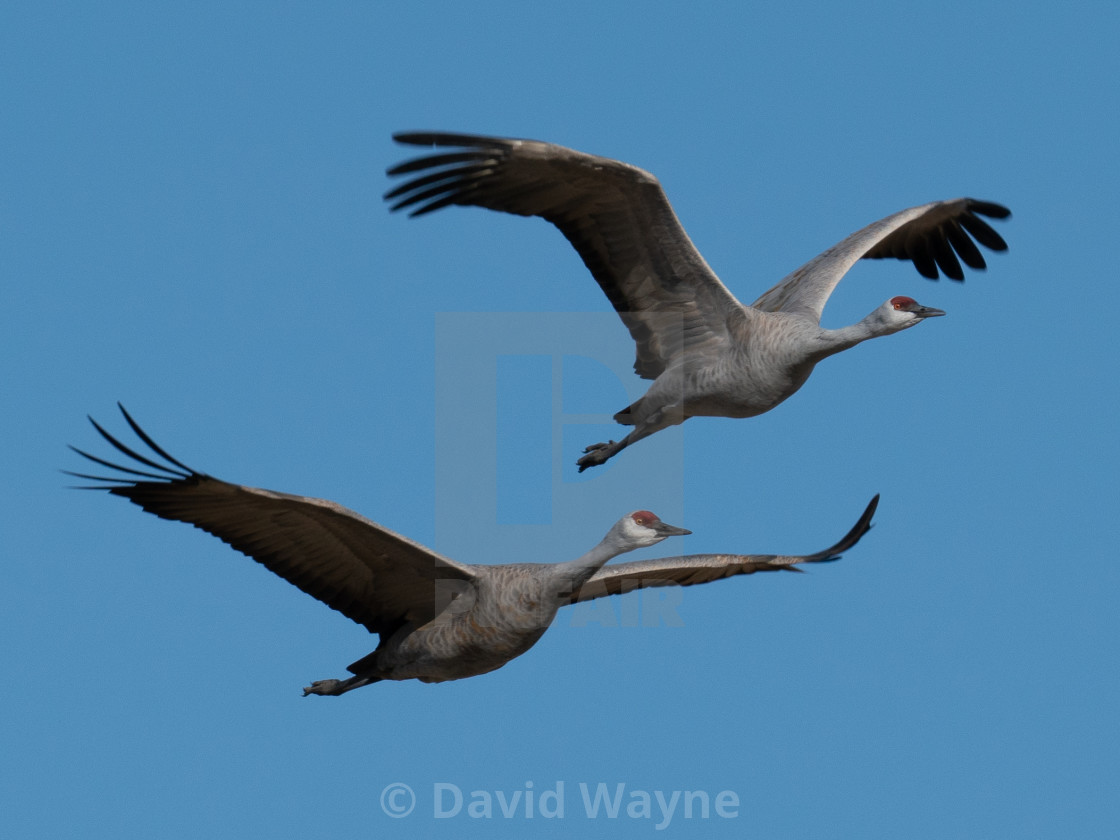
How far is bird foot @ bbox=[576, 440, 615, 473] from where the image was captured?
15.5m

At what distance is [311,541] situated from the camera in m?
13.1

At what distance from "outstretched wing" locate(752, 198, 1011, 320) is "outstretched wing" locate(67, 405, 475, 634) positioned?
4410 millimetres

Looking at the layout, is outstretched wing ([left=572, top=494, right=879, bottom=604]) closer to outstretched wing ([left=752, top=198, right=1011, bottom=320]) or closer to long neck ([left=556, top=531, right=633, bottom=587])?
long neck ([left=556, top=531, right=633, bottom=587])

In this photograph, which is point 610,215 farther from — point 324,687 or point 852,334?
point 324,687

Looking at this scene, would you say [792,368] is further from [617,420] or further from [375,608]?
[375,608]

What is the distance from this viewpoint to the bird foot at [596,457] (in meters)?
15.5

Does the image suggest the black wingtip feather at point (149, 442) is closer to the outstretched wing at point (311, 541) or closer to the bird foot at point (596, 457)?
the outstretched wing at point (311, 541)

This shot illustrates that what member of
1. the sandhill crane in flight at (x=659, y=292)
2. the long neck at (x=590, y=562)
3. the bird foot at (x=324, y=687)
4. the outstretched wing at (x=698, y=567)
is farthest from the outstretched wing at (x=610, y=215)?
the bird foot at (x=324, y=687)

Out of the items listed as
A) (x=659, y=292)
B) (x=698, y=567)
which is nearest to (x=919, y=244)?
(x=659, y=292)

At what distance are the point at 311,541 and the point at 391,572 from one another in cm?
67

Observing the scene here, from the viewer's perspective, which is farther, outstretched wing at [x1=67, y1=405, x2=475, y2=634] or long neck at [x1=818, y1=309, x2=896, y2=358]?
long neck at [x1=818, y1=309, x2=896, y2=358]

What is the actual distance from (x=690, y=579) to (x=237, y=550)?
148 inches

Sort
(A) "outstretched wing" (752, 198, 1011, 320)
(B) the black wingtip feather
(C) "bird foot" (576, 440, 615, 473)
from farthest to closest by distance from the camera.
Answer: (A) "outstretched wing" (752, 198, 1011, 320) → (C) "bird foot" (576, 440, 615, 473) → (B) the black wingtip feather

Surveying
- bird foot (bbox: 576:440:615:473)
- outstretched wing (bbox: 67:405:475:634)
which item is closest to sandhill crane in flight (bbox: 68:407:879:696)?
outstretched wing (bbox: 67:405:475:634)
